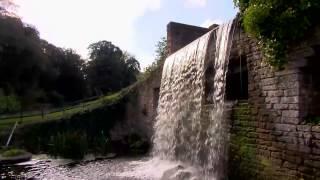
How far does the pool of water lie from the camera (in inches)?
353

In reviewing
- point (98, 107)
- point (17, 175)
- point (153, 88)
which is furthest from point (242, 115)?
point (98, 107)

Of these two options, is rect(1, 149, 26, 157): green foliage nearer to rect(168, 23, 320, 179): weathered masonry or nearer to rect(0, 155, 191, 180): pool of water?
rect(0, 155, 191, 180): pool of water

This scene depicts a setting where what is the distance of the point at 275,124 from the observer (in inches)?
249

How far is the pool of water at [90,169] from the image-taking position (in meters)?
8.96

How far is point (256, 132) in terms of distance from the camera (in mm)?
6891

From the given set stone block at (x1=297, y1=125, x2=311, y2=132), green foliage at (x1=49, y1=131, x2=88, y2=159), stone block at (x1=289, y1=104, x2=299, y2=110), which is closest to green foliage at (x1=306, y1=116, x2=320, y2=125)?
stone block at (x1=297, y1=125, x2=311, y2=132)

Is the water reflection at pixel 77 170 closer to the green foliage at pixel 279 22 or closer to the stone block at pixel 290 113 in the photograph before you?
the stone block at pixel 290 113

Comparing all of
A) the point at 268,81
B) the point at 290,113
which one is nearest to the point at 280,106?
the point at 290,113

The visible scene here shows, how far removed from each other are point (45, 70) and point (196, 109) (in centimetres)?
1899

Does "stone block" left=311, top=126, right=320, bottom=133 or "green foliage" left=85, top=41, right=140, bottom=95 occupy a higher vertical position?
"green foliage" left=85, top=41, right=140, bottom=95

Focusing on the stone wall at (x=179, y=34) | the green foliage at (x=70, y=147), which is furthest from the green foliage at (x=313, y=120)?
the stone wall at (x=179, y=34)

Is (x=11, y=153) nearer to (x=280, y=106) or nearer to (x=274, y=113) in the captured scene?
(x=274, y=113)

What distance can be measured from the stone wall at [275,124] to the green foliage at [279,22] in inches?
7.9

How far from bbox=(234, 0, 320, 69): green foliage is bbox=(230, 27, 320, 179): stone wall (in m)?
0.20
